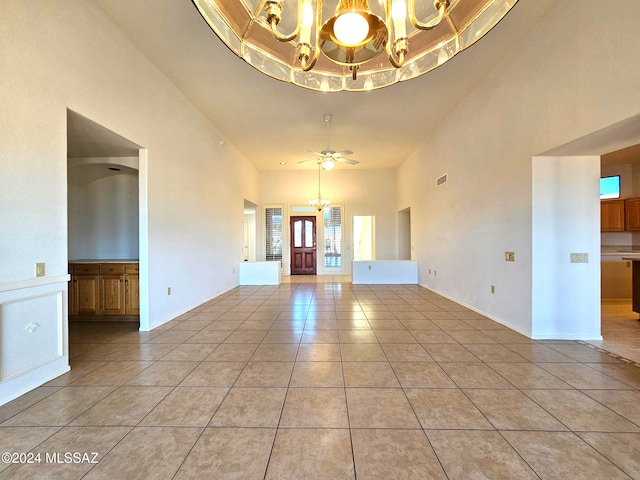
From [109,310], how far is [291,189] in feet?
20.5

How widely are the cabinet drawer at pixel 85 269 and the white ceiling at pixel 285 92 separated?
2.91 m

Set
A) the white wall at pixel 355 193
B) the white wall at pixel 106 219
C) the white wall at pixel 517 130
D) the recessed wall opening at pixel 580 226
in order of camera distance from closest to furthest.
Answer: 1. the white wall at pixel 517 130
2. the recessed wall opening at pixel 580 226
3. the white wall at pixel 106 219
4. the white wall at pixel 355 193

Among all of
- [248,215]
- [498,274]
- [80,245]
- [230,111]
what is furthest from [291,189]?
[498,274]

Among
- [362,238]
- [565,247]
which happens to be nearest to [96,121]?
[565,247]

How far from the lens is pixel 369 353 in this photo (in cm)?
276

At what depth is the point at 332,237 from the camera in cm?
923

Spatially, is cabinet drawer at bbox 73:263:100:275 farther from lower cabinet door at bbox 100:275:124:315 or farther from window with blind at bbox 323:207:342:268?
window with blind at bbox 323:207:342:268

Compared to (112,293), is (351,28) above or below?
above

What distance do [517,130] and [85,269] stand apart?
19.9 feet

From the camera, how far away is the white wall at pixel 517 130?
2.27m

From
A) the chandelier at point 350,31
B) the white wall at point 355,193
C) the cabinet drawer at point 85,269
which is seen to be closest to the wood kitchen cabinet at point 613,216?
the white wall at point 355,193

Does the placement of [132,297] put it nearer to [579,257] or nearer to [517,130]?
[517,130]

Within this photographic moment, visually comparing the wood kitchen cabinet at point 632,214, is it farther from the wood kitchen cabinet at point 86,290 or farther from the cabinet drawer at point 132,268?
the wood kitchen cabinet at point 86,290

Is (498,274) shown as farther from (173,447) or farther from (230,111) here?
(230,111)
